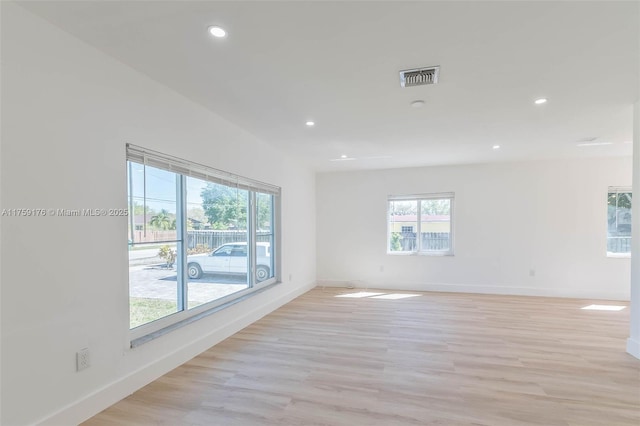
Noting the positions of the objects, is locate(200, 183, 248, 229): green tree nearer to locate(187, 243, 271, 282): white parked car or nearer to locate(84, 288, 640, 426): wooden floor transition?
locate(187, 243, 271, 282): white parked car

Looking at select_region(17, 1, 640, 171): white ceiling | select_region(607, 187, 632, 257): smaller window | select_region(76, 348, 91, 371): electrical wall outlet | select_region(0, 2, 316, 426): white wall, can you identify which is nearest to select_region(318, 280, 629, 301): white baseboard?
select_region(607, 187, 632, 257): smaller window

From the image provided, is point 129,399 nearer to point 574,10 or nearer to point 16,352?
point 16,352

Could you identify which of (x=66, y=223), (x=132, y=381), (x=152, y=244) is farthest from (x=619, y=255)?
(x=66, y=223)

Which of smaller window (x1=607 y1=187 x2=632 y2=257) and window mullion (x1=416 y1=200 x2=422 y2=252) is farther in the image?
window mullion (x1=416 y1=200 x2=422 y2=252)

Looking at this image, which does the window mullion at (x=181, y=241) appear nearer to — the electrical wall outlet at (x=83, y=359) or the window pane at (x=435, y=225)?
the electrical wall outlet at (x=83, y=359)

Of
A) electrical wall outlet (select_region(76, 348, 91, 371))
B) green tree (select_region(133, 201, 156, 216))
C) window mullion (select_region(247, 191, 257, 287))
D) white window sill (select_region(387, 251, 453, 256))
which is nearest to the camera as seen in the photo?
electrical wall outlet (select_region(76, 348, 91, 371))

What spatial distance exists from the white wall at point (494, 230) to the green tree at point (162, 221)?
4.06 meters

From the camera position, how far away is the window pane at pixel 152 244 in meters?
2.46

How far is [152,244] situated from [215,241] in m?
0.88

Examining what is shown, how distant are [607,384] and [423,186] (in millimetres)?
4125

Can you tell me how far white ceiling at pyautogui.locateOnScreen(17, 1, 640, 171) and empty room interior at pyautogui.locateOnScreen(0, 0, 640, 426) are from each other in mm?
17

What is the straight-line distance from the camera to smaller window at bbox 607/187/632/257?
5352 millimetres

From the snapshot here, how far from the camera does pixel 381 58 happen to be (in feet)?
7.00

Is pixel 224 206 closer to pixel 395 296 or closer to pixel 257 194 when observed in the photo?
pixel 257 194
